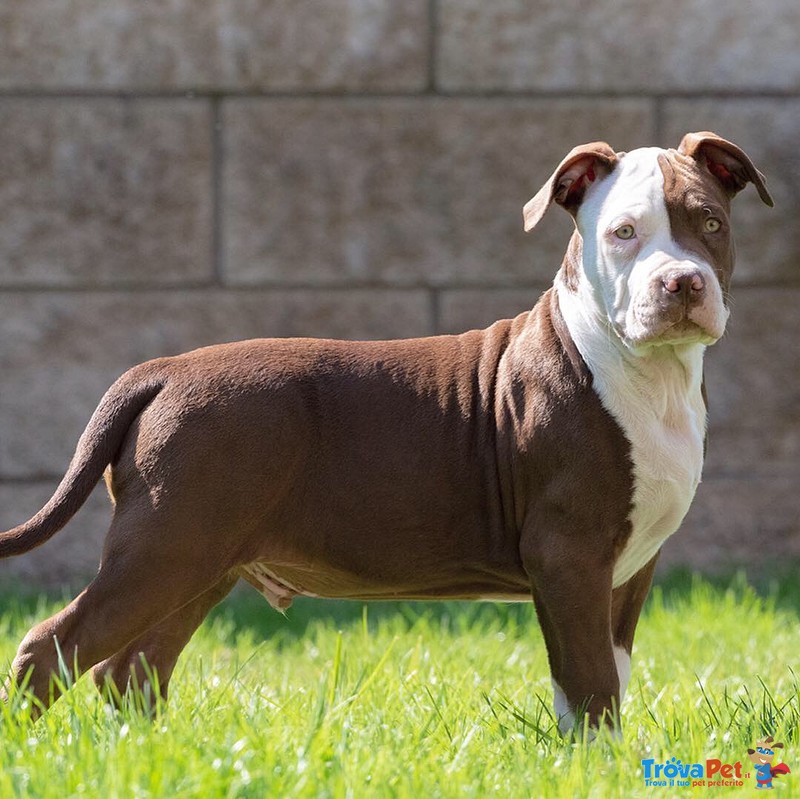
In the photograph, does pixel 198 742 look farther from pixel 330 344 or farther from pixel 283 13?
pixel 283 13

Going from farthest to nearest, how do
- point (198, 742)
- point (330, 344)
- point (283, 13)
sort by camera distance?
point (283, 13)
point (330, 344)
point (198, 742)

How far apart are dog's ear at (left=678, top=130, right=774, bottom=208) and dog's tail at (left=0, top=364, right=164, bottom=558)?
1547 millimetres

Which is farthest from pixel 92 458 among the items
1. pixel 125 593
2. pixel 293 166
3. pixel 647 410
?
pixel 293 166

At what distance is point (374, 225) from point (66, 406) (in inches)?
68.8

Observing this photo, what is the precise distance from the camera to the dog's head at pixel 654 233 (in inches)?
130

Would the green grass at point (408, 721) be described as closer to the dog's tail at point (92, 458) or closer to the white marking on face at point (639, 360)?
the dog's tail at point (92, 458)

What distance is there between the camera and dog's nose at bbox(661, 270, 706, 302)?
3252 mm

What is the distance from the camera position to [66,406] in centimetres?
666

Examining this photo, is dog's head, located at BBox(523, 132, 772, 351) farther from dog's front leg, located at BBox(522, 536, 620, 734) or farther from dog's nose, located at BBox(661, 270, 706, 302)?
dog's front leg, located at BBox(522, 536, 620, 734)

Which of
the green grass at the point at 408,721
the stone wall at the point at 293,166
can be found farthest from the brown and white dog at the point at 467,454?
the stone wall at the point at 293,166

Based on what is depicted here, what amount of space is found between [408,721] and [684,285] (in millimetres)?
1282

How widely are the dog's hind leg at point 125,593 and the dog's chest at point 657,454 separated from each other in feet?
3.50

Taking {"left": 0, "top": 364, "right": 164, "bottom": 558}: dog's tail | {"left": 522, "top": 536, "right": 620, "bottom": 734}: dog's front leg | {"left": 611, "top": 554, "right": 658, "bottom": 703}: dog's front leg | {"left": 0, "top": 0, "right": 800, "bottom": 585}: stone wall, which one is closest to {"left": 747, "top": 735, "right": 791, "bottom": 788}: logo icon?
{"left": 522, "top": 536, "right": 620, "bottom": 734}: dog's front leg

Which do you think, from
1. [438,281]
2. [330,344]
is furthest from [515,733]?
[438,281]
